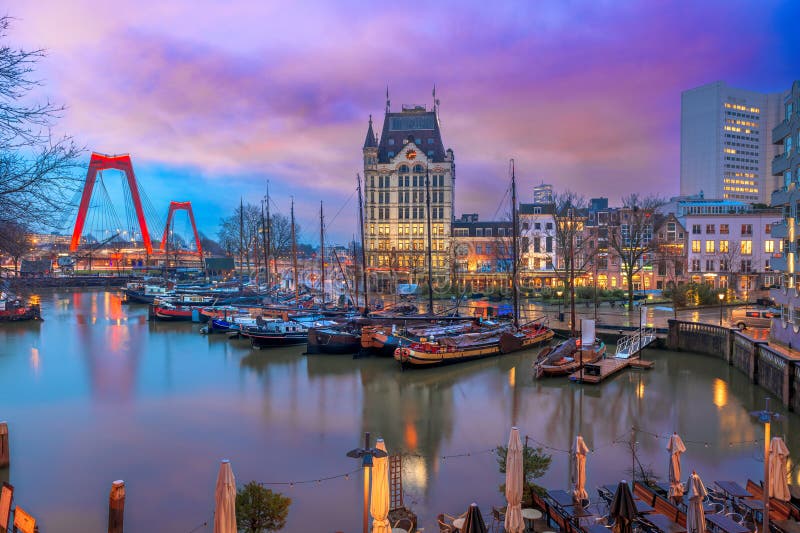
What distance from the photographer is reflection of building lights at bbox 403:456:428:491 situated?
14.5 m

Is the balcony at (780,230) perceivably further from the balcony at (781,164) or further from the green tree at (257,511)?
the green tree at (257,511)

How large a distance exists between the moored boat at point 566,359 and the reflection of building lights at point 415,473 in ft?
41.6

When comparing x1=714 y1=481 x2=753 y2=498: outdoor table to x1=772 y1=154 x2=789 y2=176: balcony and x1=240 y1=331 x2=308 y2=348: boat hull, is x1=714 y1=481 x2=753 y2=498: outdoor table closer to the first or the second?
x1=772 y1=154 x2=789 y2=176: balcony

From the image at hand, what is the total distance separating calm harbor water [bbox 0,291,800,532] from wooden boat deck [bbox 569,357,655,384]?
2.00 ft

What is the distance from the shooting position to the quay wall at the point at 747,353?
68.9 feet

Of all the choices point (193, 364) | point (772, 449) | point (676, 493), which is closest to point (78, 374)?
point (193, 364)

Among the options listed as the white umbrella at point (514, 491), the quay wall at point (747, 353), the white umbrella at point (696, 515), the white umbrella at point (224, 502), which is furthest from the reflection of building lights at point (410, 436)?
the quay wall at point (747, 353)

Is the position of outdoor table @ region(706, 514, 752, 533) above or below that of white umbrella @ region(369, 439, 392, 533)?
below

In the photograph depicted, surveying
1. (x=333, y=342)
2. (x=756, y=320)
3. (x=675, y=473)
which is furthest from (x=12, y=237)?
(x=756, y=320)

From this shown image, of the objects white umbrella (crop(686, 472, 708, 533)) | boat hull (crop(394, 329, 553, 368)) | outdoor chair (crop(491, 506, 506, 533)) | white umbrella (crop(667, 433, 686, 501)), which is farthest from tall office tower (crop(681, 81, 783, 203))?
white umbrella (crop(686, 472, 708, 533))

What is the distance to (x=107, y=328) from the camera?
47156 millimetres

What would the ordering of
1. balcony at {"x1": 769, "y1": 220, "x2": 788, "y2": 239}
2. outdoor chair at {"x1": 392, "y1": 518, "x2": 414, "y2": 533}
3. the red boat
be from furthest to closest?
the red boat < balcony at {"x1": 769, "y1": 220, "x2": 788, "y2": 239} < outdoor chair at {"x1": 392, "y1": 518, "x2": 414, "y2": 533}

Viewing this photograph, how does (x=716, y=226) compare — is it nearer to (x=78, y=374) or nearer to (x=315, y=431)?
(x=315, y=431)

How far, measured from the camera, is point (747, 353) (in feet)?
88.8
